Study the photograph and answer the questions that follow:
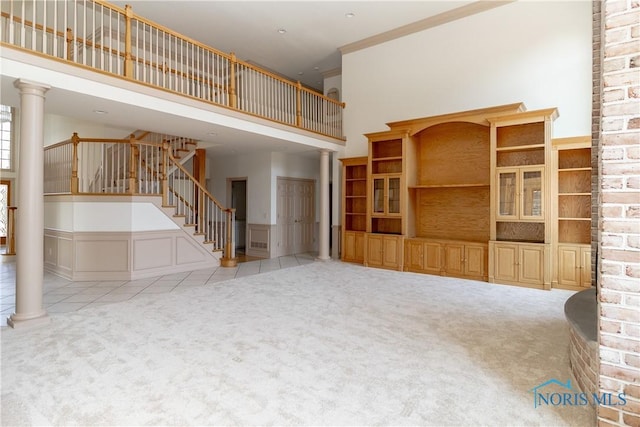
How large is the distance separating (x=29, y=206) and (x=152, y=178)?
2.61 metres

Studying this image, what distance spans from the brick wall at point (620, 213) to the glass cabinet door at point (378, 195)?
5.22 m

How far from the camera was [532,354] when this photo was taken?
9.45 feet

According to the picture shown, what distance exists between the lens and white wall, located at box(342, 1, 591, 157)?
214 inches

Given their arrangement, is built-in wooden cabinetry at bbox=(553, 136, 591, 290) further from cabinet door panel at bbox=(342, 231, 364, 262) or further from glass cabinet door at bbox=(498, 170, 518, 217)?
cabinet door panel at bbox=(342, 231, 364, 262)

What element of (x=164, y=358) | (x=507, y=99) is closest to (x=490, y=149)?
(x=507, y=99)

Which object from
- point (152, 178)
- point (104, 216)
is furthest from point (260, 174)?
point (104, 216)

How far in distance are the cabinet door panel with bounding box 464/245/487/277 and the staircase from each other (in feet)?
15.2

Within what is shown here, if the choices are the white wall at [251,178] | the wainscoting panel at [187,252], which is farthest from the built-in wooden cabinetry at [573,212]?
the wainscoting panel at [187,252]

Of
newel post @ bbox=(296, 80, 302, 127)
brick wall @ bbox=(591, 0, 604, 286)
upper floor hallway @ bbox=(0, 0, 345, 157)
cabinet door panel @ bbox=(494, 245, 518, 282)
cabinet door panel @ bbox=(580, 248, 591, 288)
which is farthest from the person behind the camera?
newel post @ bbox=(296, 80, 302, 127)

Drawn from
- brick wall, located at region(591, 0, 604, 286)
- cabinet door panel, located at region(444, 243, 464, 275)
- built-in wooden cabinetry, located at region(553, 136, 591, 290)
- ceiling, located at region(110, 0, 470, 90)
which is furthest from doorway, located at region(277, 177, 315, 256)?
brick wall, located at region(591, 0, 604, 286)

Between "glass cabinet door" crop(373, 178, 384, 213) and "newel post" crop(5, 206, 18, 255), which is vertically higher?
"glass cabinet door" crop(373, 178, 384, 213)

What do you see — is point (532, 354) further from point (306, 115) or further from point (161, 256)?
point (306, 115)

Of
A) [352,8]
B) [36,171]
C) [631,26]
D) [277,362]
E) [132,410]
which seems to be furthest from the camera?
[352,8]

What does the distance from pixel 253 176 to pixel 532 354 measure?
739 centimetres
